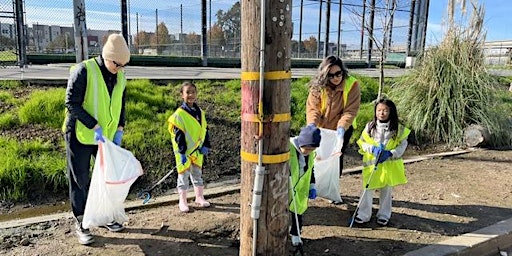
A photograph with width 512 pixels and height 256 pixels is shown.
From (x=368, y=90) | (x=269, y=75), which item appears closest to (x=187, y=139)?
(x=269, y=75)

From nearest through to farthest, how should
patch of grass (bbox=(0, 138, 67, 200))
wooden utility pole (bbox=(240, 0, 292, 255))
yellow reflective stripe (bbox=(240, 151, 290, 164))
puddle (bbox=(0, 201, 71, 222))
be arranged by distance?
wooden utility pole (bbox=(240, 0, 292, 255)) → yellow reflective stripe (bbox=(240, 151, 290, 164)) → puddle (bbox=(0, 201, 71, 222)) → patch of grass (bbox=(0, 138, 67, 200))

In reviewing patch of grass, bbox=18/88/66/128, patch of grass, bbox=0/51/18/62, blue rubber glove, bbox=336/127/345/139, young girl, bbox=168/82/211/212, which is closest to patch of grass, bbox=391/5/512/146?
blue rubber glove, bbox=336/127/345/139

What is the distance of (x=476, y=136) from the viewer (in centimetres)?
745

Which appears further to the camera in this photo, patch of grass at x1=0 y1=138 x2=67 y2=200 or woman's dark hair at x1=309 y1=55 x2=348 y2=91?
patch of grass at x1=0 y1=138 x2=67 y2=200

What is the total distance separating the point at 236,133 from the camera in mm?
7117

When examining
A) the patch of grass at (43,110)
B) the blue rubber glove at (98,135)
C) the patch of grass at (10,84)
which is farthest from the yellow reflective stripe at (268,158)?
the patch of grass at (10,84)

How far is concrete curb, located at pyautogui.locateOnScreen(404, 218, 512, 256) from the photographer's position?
3613 millimetres

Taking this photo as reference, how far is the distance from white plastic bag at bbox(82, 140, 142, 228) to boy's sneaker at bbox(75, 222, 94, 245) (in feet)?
0.60

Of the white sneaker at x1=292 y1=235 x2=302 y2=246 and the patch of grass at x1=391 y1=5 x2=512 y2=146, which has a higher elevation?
the patch of grass at x1=391 y1=5 x2=512 y2=146

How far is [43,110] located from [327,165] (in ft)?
15.2

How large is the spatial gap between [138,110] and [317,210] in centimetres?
378

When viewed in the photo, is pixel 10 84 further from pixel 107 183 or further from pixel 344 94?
pixel 344 94

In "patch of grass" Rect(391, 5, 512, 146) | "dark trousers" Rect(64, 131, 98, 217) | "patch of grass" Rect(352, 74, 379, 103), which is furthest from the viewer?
"patch of grass" Rect(352, 74, 379, 103)

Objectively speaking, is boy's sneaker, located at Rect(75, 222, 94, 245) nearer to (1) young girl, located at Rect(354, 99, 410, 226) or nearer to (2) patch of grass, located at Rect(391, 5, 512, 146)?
(1) young girl, located at Rect(354, 99, 410, 226)
